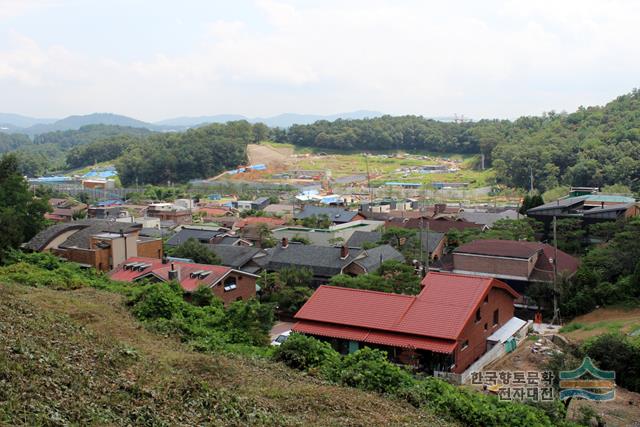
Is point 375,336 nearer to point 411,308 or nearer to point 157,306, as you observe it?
point 411,308

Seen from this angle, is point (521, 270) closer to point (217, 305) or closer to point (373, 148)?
point (217, 305)

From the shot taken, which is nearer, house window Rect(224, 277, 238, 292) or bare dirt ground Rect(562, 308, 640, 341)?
bare dirt ground Rect(562, 308, 640, 341)

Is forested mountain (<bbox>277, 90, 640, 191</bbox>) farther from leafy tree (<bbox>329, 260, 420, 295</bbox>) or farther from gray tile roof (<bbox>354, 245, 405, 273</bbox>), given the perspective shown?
leafy tree (<bbox>329, 260, 420, 295</bbox>)

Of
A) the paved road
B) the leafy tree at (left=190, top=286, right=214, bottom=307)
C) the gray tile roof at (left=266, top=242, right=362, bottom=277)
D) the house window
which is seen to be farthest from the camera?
the gray tile roof at (left=266, top=242, right=362, bottom=277)

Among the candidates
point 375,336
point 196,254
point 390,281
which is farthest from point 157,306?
point 196,254

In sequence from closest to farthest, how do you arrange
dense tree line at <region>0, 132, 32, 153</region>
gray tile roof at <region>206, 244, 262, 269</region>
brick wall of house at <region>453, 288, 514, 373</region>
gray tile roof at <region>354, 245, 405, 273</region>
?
1. brick wall of house at <region>453, 288, 514, 373</region>
2. gray tile roof at <region>354, 245, 405, 273</region>
3. gray tile roof at <region>206, 244, 262, 269</region>
4. dense tree line at <region>0, 132, 32, 153</region>

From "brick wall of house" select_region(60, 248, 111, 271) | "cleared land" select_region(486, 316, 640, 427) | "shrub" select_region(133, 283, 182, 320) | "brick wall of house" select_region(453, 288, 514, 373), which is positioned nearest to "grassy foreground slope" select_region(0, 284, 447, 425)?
"shrub" select_region(133, 283, 182, 320)
